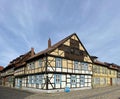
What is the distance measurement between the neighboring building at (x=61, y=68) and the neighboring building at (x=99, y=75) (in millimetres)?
3754

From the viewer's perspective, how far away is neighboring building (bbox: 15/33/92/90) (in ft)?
73.7

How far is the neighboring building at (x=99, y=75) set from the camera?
3397cm

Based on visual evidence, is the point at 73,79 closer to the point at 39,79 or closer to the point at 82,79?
the point at 82,79

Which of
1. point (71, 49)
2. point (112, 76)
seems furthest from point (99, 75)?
point (71, 49)

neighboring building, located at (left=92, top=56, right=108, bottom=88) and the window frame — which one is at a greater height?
the window frame

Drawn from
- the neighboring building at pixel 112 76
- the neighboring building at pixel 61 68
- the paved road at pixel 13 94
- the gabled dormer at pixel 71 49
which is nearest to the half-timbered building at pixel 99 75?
the neighboring building at pixel 112 76

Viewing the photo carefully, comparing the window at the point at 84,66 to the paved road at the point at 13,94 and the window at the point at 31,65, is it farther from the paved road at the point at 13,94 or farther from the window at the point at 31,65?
the paved road at the point at 13,94

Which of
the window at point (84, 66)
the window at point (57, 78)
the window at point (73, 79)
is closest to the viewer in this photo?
the window at point (57, 78)

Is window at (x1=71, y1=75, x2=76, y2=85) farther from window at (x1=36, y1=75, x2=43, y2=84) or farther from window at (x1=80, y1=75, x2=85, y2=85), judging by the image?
window at (x1=36, y1=75, x2=43, y2=84)

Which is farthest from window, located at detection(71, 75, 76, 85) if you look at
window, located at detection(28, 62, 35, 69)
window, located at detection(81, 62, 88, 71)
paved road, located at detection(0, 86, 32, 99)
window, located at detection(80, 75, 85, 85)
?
paved road, located at detection(0, 86, 32, 99)

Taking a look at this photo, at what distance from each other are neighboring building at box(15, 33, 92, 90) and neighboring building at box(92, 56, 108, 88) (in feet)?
12.3

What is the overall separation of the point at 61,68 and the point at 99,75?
15745 mm

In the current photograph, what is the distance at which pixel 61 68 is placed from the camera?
78.9ft

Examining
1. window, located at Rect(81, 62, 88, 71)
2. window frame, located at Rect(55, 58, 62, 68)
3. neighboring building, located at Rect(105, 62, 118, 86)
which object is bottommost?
neighboring building, located at Rect(105, 62, 118, 86)
